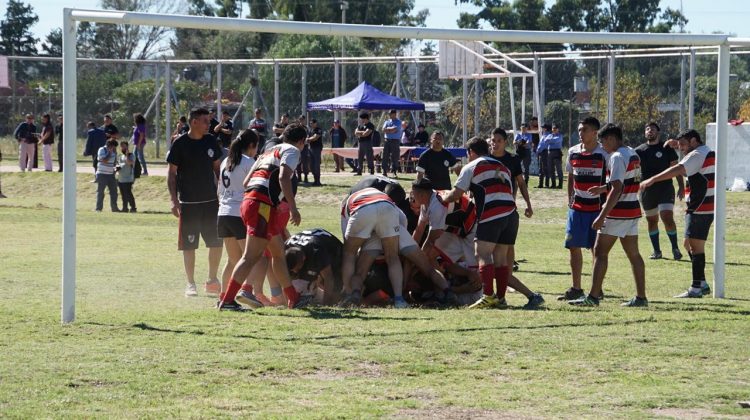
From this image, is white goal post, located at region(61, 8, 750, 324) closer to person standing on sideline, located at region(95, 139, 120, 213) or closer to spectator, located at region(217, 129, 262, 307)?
spectator, located at region(217, 129, 262, 307)

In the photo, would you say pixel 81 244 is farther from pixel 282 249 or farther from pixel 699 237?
pixel 699 237

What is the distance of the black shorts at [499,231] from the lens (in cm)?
1139

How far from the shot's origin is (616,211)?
11367 millimetres

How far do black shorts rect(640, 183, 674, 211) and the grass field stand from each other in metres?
2.96

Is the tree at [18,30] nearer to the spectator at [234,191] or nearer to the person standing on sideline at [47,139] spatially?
the person standing on sideline at [47,139]

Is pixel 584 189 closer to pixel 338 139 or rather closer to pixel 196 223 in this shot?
pixel 196 223

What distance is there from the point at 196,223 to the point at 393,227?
7.56 feet

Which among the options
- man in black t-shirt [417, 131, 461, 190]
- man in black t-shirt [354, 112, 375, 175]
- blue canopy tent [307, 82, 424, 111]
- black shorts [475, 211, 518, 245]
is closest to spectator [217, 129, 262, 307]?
black shorts [475, 211, 518, 245]

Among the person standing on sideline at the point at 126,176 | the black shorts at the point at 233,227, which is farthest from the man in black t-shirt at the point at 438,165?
the person standing on sideline at the point at 126,176

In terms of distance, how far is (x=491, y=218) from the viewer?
11.4 meters

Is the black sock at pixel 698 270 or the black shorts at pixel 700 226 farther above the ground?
the black shorts at pixel 700 226

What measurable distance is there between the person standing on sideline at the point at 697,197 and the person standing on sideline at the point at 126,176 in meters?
15.9

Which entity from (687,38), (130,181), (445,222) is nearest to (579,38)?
(687,38)

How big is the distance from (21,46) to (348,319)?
224 feet
